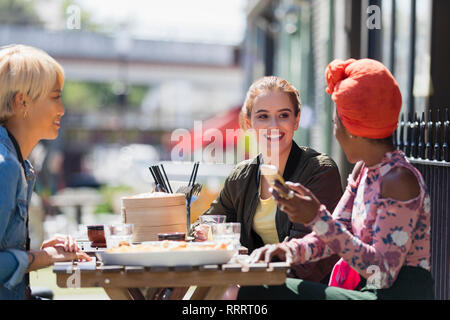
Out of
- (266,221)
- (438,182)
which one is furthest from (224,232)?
(438,182)

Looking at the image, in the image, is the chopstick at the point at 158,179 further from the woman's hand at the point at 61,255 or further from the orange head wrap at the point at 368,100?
the orange head wrap at the point at 368,100

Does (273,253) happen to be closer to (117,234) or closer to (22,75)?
(117,234)

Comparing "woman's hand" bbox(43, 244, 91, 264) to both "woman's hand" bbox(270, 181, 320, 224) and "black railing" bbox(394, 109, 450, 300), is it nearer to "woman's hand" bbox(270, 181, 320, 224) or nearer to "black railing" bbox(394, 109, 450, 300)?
"woman's hand" bbox(270, 181, 320, 224)

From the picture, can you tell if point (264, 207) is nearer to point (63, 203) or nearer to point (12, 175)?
point (12, 175)

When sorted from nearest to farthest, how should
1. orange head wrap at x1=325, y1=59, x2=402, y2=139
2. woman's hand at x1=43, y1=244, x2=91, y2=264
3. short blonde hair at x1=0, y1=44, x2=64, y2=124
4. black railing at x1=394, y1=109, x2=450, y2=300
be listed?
orange head wrap at x1=325, y1=59, x2=402, y2=139
woman's hand at x1=43, y1=244, x2=91, y2=264
short blonde hair at x1=0, y1=44, x2=64, y2=124
black railing at x1=394, y1=109, x2=450, y2=300

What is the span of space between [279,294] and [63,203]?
1329cm

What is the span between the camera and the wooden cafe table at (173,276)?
229cm

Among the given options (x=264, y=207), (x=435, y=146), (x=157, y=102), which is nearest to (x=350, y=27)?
(x=435, y=146)

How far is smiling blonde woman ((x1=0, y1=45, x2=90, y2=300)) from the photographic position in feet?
8.34

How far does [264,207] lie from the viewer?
3.43 meters

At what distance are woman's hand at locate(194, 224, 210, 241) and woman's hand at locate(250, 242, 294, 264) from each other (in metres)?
0.49

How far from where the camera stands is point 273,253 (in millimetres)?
2492
